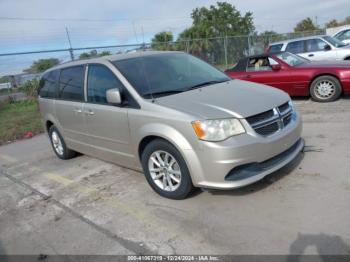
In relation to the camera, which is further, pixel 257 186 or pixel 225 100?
pixel 257 186

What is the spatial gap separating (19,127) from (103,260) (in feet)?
27.1

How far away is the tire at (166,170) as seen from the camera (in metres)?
3.92

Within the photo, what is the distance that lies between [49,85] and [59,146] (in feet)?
3.74

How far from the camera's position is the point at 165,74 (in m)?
4.77

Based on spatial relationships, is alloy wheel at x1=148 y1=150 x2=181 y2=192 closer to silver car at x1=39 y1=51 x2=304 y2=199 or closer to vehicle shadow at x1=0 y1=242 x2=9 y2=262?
silver car at x1=39 y1=51 x2=304 y2=199

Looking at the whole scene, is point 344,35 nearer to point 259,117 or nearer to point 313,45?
point 313,45

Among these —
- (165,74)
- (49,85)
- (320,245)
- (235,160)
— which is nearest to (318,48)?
(165,74)

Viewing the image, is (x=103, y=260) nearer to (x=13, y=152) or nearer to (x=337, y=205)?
(x=337, y=205)

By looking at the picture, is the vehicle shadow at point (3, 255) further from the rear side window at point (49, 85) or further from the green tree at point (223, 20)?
the green tree at point (223, 20)

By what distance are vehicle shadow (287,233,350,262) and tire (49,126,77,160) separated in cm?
446

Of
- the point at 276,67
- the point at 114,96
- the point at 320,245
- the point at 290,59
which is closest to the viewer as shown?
the point at 320,245

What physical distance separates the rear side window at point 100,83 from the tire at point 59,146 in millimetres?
1623

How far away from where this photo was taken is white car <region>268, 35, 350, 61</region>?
11.7 metres

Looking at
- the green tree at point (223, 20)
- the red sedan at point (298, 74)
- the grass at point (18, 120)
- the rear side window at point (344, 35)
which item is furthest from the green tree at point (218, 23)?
the red sedan at point (298, 74)
